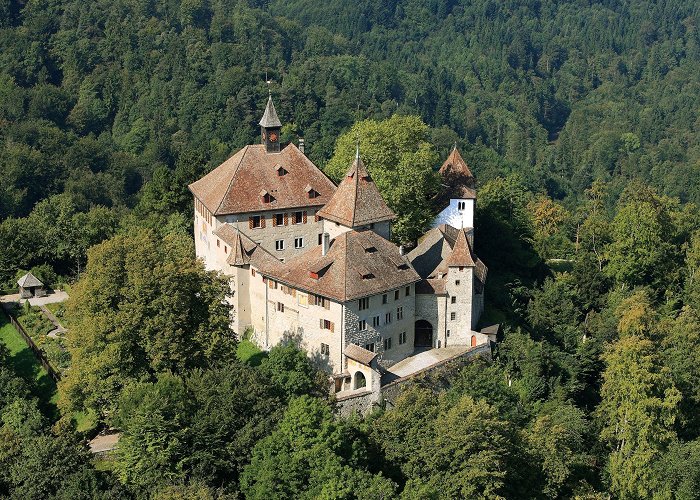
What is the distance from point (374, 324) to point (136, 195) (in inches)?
3293

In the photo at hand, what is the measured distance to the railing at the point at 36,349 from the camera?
228ft

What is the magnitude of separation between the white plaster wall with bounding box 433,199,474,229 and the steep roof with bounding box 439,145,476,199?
2.07ft

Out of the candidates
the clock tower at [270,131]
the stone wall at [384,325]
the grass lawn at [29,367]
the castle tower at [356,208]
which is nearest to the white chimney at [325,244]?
the castle tower at [356,208]

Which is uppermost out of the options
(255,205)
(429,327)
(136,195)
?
(255,205)

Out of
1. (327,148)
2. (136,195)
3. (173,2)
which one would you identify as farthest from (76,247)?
(173,2)

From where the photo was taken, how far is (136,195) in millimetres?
145125

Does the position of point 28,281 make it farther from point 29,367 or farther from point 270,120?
point 270,120

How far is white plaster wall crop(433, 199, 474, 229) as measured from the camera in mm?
85375

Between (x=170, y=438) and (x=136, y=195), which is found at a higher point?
(x=170, y=438)

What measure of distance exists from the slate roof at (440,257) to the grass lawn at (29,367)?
999 inches

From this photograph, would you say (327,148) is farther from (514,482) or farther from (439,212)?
(514,482)

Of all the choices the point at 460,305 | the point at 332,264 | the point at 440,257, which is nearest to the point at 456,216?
the point at 440,257

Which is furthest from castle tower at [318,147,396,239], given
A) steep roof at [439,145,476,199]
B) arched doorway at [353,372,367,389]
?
steep roof at [439,145,476,199]

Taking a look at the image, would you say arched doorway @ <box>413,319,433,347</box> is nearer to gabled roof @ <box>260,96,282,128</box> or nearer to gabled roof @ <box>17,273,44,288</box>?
gabled roof @ <box>260,96,282,128</box>
